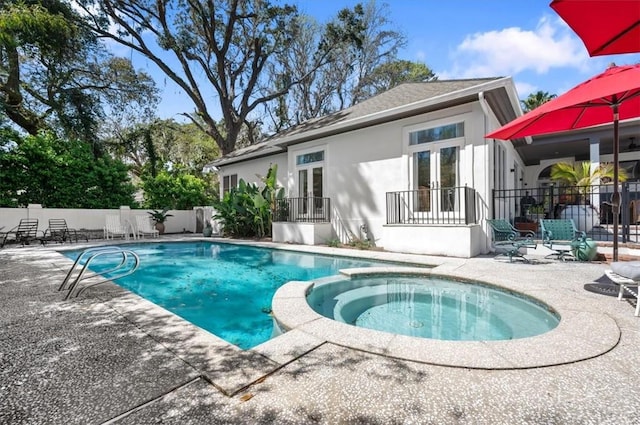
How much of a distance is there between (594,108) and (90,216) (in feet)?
65.1

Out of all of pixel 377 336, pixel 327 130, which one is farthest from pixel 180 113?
pixel 377 336

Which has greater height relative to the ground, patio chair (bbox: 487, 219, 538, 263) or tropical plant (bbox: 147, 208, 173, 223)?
tropical plant (bbox: 147, 208, 173, 223)

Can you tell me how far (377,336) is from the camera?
2982 mm

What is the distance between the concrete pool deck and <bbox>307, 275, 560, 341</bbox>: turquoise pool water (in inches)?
28.7

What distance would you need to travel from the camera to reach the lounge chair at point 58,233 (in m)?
12.8

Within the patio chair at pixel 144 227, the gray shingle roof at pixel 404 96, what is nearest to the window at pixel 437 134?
the gray shingle roof at pixel 404 96

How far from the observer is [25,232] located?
1206 cm

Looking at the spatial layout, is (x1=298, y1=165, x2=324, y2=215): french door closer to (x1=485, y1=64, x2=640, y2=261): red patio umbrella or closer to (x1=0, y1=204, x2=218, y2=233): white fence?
(x1=0, y1=204, x2=218, y2=233): white fence

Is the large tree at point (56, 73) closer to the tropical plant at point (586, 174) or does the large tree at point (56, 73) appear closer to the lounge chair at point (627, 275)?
the lounge chair at point (627, 275)

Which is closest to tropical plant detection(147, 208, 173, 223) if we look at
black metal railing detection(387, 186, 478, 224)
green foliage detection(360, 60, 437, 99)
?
black metal railing detection(387, 186, 478, 224)

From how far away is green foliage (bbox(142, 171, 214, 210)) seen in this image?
1823 centimetres

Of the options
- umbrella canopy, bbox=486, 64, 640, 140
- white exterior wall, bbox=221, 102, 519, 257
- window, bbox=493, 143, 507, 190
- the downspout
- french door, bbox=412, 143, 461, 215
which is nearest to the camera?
umbrella canopy, bbox=486, 64, 640, 140

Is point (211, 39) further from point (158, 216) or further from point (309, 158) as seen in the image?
point (309, 158)

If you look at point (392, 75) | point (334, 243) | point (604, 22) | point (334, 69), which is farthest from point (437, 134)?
point (334, 69)
